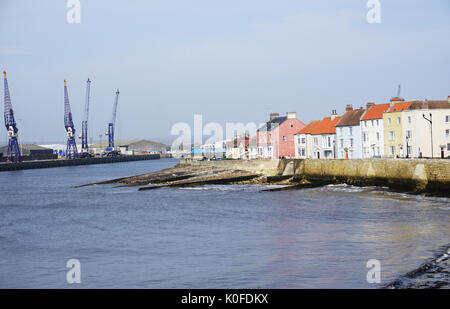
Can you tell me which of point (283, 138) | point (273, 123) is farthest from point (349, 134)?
point (273, 123)

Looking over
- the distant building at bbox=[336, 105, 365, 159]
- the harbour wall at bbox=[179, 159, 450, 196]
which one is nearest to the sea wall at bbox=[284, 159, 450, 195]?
the harbour wall at bbox=[179, 159, 450, 196]

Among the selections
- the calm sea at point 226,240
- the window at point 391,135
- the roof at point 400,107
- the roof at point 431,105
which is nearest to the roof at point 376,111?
the roof at point 400,107

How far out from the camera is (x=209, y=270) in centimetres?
2105

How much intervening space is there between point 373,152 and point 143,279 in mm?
56786

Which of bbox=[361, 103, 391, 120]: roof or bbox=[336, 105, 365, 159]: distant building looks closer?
bbox=[361, 103, 391, 120]: roof

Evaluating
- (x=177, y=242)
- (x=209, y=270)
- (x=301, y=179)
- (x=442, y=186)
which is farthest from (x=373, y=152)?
(x=209, y=270)

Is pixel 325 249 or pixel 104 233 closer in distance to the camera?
pixel 325 249

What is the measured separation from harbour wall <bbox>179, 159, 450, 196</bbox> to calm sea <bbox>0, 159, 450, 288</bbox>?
192 cm

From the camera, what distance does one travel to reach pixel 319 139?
270 feet

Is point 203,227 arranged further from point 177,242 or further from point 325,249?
point 325,249

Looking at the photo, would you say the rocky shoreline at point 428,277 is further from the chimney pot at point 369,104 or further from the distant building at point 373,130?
the chimney pot at point 369,104

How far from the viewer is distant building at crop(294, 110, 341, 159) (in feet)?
265

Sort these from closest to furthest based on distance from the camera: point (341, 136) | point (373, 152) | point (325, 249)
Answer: point (325, 249)
point (373, 152)
point (341, 136)

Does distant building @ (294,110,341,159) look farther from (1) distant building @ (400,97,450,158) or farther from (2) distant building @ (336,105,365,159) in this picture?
(1) distant building @ (400,97,450,158)
